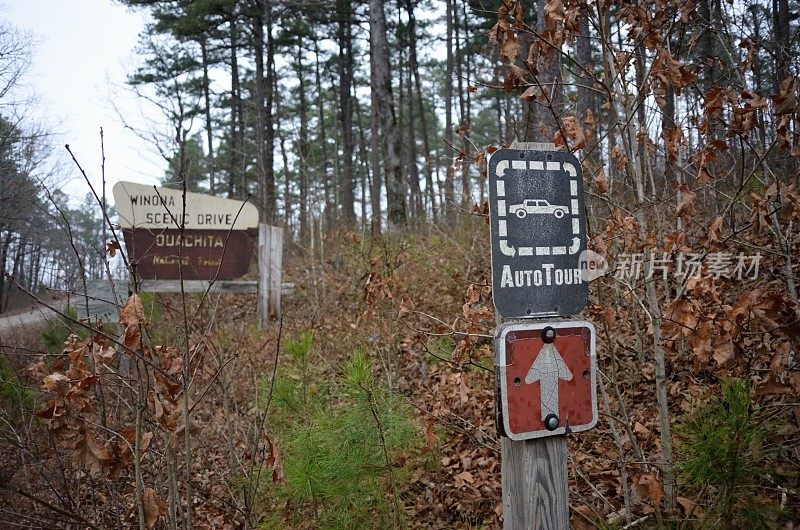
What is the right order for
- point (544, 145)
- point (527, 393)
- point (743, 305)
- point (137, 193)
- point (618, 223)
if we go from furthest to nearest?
point (137, 193) → point (618, 223) → point (743, 305) → point (544, 145) → point (527, 393)

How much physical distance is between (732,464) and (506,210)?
71.5 inches

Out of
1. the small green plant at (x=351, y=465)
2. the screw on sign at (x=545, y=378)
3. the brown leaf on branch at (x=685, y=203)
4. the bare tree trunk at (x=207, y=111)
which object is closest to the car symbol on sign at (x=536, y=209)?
the screw on sign at (x=545, y=378)

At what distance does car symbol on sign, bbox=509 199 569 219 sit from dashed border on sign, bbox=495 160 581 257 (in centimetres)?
4

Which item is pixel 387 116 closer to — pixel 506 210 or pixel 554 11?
pixel 554 11

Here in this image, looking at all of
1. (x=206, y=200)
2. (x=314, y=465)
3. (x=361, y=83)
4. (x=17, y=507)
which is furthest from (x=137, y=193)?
(x=361, y=83)

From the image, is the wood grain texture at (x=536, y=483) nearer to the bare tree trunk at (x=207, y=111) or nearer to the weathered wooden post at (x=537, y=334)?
the weathered wooden post at (x=537, y=334)

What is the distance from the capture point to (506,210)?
5.87 feet

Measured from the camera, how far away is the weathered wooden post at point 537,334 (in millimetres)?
1742

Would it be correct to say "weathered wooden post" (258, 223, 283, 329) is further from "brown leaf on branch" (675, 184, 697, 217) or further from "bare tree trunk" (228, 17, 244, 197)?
"bare tree trunk" (228, 17, 244, 197)

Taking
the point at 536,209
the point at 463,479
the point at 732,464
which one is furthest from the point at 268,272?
the point at 536,209

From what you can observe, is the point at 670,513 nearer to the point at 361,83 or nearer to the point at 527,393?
the point at 527,393

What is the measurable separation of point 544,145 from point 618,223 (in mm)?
957

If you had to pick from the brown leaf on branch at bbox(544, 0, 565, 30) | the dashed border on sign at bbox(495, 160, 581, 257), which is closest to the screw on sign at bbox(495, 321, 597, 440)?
the dashed border on sign at bbox(495, 160, 581, 257)

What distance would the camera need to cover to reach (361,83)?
26.7 meters
